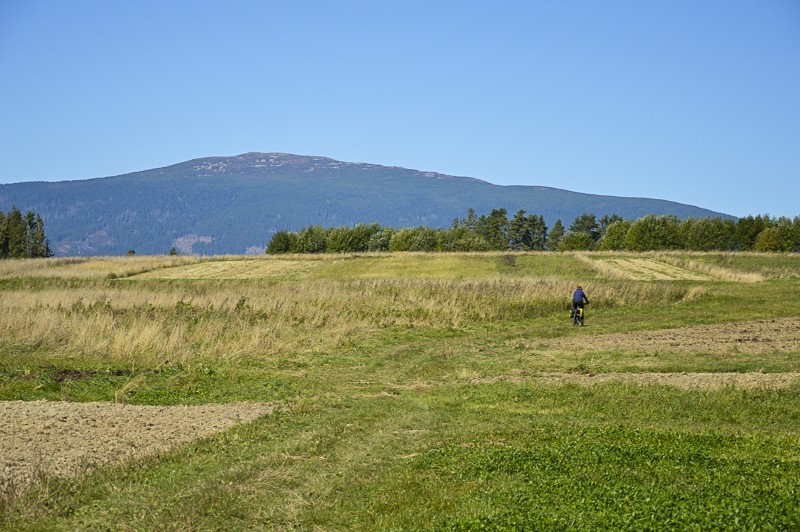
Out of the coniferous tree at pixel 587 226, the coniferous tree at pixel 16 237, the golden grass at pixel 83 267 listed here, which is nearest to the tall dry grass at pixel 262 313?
the golden grass at pixel 83 267

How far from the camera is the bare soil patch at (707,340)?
2469 centimetres

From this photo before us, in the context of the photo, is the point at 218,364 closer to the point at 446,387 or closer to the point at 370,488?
the point at 446,387

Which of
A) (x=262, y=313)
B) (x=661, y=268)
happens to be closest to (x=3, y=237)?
(x=661, y=268)

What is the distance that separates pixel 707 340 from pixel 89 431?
67.1ft

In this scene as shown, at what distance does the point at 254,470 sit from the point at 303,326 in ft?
63.9

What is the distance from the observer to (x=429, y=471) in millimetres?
10766

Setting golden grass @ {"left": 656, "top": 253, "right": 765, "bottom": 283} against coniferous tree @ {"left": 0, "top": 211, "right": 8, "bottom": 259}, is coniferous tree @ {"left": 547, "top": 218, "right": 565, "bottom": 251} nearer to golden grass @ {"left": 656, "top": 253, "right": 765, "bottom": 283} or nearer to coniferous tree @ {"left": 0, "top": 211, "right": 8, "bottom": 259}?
golden grass @ {"left": 656, "top": 253, "right": 765, "bottom": 283}

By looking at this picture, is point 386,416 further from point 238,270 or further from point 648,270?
point 238,270

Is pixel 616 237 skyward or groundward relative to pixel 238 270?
skyward

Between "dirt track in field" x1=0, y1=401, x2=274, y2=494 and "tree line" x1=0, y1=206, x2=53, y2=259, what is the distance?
117m

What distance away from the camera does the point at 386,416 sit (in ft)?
49.9

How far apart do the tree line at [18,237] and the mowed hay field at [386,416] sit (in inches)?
3857

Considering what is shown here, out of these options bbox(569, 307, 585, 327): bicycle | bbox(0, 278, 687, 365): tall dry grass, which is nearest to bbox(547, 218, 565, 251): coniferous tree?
bbox(0, 278, 687, 365): tall dry grass

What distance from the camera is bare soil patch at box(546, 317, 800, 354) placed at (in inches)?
972
